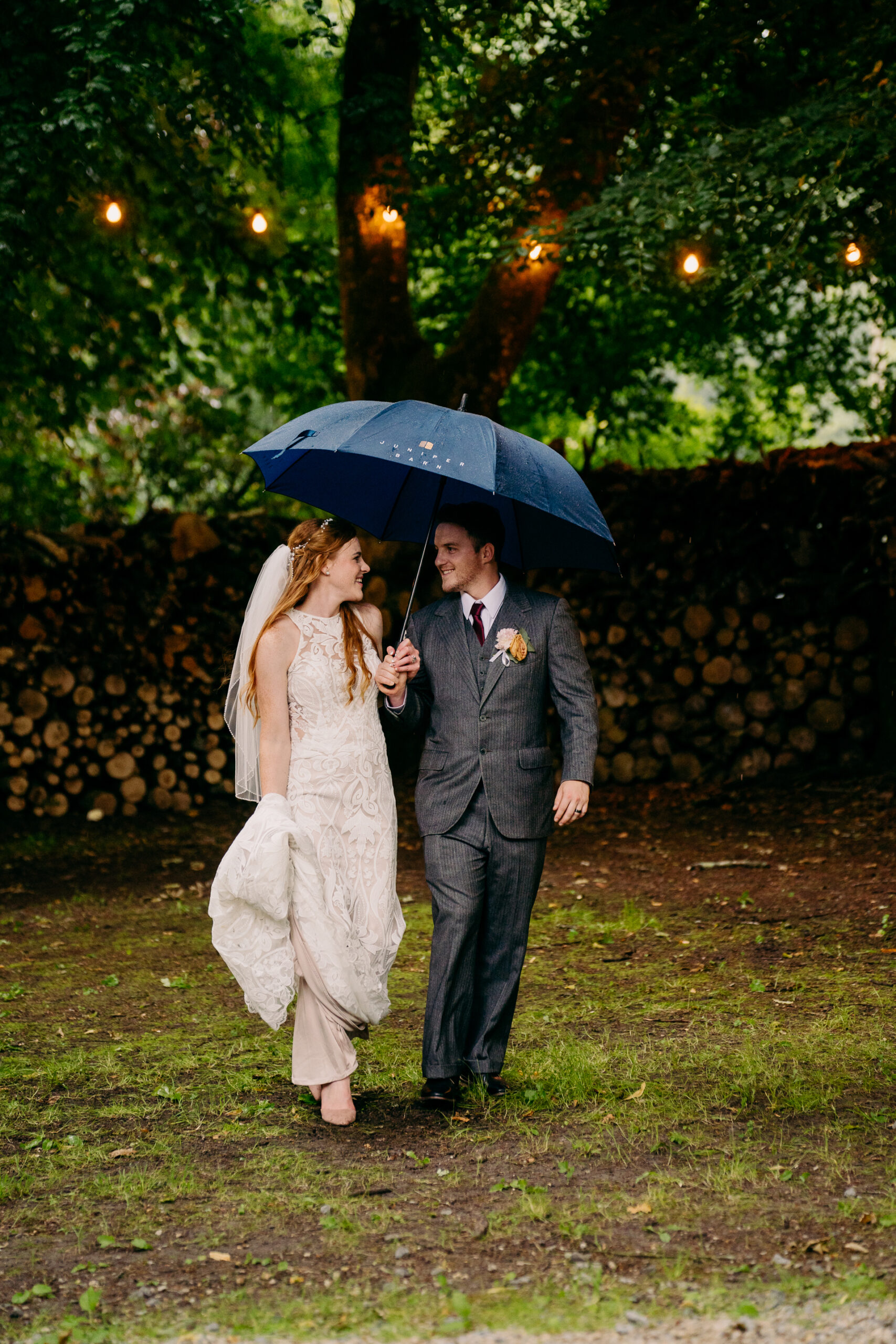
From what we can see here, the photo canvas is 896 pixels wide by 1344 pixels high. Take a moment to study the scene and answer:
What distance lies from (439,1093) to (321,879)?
2.63 feet

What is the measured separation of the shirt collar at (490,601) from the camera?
4.19 meters

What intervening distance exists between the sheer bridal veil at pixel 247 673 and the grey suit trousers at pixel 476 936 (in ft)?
2.14

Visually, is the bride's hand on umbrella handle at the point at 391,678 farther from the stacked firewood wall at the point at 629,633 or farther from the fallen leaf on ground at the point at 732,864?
the stacked firewood wall at the point at 629,633

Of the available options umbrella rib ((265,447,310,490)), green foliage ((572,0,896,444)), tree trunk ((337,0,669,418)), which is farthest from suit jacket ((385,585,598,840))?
tree trunk ((337,0,669,418))

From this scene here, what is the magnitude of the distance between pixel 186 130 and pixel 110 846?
480 centimetres

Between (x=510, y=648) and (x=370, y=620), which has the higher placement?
(x=370, y=620)

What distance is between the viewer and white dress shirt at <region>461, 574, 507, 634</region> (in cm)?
418

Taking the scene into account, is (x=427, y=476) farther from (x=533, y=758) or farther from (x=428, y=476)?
(x=533, y=758)

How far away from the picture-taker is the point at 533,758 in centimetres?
410

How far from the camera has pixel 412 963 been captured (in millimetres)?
5973

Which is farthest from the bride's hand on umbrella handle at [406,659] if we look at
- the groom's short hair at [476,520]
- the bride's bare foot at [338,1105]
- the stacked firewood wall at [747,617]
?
the stacked firewood wall at [747,617]

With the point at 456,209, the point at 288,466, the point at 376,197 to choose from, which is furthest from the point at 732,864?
the point at 376,197

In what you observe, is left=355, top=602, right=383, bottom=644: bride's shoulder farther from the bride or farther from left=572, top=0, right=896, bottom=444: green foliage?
left=572, top=0, right=896, bottom=444: green foliage

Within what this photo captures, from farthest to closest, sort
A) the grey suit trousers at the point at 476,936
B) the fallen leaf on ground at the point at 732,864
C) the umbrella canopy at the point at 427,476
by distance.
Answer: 1. the fallen leaf on ground at the point at 732,864
2. the grey suit trousers at the point at 476,936
3. the umbrella canopy at the point at 427,476
